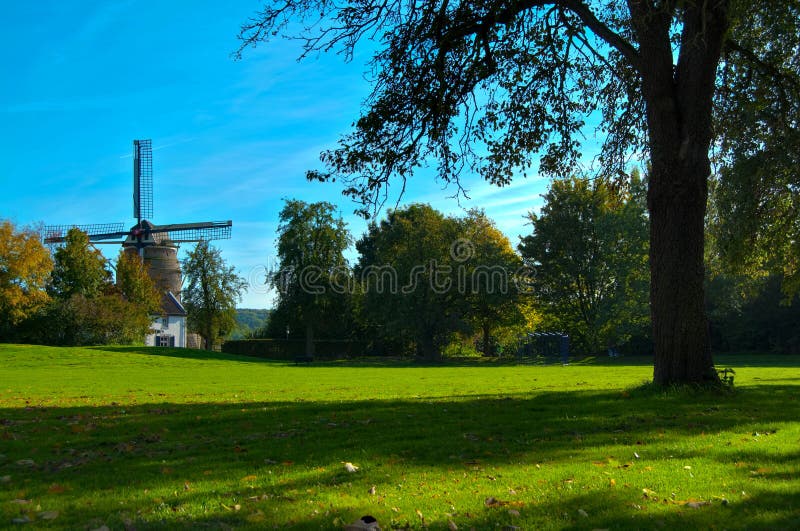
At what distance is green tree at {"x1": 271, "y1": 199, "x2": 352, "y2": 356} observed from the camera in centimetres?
6694

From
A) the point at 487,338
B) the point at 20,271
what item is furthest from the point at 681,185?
the point at 20,271

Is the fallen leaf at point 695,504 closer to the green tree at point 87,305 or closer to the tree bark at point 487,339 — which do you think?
the tree bark at point 487,339

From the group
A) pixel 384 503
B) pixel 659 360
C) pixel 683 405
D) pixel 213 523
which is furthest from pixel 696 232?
pixel 213 523

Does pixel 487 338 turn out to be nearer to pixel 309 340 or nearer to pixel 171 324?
pixel 309 340

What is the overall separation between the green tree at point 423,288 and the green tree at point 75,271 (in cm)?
2661

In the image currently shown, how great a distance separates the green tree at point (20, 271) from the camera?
162 feet

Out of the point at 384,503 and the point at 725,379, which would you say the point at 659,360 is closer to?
the point at 725,379

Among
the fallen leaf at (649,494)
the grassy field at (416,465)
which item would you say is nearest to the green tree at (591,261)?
the grassy field at (416,465)

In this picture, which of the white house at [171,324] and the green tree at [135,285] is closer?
the green tree at [135,285]

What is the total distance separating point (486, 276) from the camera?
54594mm

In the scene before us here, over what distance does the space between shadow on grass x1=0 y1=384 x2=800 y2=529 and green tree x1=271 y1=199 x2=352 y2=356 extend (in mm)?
55484

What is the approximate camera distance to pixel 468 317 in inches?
2244

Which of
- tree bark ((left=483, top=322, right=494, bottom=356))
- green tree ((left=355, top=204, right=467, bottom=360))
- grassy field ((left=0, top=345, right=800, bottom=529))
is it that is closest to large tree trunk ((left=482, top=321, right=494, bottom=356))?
tree bark ((left=483, top=322, right=494, bottom=356))

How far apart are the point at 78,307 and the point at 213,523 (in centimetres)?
5544
